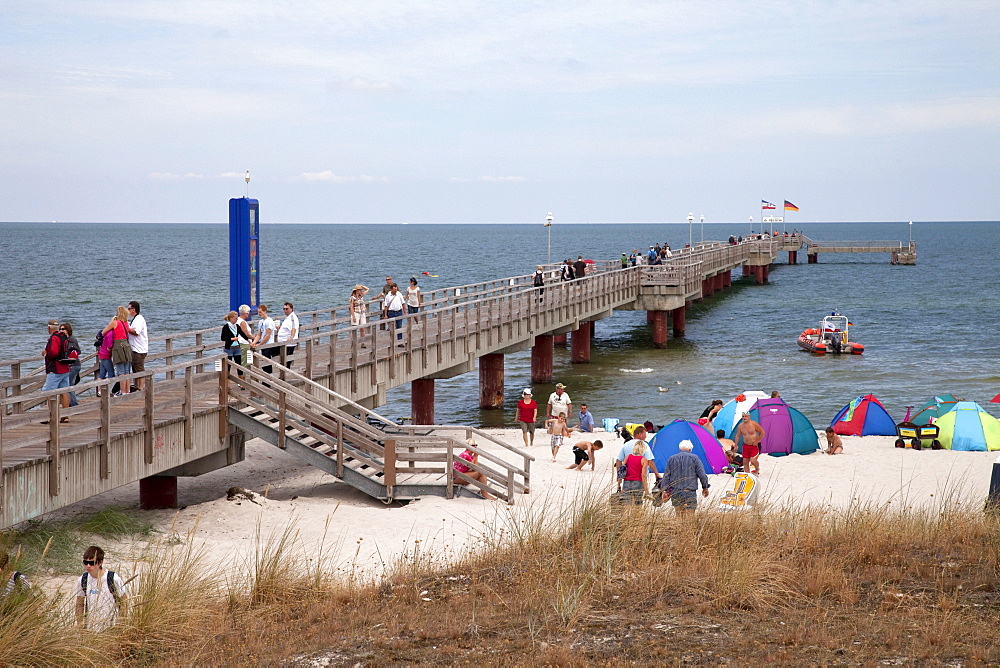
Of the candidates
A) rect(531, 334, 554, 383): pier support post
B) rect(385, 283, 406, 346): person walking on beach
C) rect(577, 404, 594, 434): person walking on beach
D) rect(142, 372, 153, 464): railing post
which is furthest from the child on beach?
rect(531, 334, 554, 383): pier support post

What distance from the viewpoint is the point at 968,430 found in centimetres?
2048

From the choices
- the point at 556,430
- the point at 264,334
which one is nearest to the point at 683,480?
the point at 264,334

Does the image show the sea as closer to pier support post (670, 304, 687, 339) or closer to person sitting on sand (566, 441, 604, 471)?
pier support post (670, 304, 687, 339)

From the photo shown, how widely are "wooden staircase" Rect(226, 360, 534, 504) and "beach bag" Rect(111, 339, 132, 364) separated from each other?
4.45 feet

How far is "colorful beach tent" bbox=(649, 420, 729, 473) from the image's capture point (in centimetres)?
1770

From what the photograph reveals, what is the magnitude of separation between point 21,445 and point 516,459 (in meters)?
10.4

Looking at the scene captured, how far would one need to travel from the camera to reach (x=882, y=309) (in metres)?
65.4

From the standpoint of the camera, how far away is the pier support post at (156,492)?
1468 centimetres

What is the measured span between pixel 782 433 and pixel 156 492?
37.0 ft

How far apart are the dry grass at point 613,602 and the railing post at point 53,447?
256cm

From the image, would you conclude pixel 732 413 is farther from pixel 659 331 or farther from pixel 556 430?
pixel 659 331

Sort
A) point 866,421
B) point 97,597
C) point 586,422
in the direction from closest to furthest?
point 97,597 < point 866,421 < point 586,422

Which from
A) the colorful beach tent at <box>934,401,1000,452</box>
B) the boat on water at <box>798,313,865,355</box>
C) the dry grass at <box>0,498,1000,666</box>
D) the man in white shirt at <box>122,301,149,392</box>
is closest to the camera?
the dry grass at <box>0,498,1000,666</box>

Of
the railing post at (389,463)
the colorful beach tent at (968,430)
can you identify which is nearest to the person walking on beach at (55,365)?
the railing post at (389,463)
